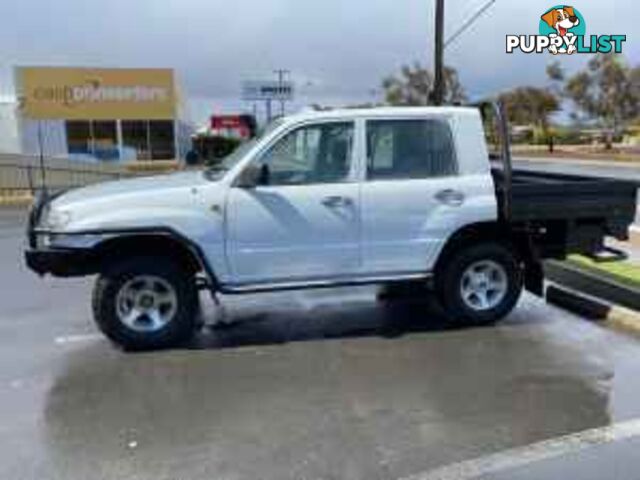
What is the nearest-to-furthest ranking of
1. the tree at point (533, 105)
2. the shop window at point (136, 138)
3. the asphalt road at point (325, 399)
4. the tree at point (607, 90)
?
the asphalt road at point (325, 399), the shop window at point (136, 138), the tree at point (607, 90), the tree at point (533, 105)

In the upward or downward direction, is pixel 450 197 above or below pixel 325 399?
above

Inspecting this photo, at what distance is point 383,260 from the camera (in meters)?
6.84

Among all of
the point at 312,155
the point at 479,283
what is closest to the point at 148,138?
the point at 312,155

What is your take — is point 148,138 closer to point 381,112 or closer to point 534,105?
point 534,105

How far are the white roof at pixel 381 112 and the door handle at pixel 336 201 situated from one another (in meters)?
0.72

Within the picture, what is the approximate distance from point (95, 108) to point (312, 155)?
41.3 meters

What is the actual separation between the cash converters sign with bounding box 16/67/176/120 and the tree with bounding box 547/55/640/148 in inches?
1121

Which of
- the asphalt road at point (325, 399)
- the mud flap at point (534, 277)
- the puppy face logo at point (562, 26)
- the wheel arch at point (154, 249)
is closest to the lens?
the asphalt road at point (325, 399)

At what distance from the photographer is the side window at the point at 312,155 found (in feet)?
21.8

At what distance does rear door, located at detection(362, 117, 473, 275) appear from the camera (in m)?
6.75

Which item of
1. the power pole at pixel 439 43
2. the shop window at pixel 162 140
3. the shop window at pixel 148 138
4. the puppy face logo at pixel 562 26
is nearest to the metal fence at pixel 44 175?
the power pole at pixel 439 43

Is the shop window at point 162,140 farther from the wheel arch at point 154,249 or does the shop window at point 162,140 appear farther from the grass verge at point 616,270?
the wheel arch at point 154,249

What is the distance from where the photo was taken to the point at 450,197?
683 centimetres

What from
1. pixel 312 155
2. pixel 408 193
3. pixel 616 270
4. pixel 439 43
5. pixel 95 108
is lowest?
pixel 616 270
